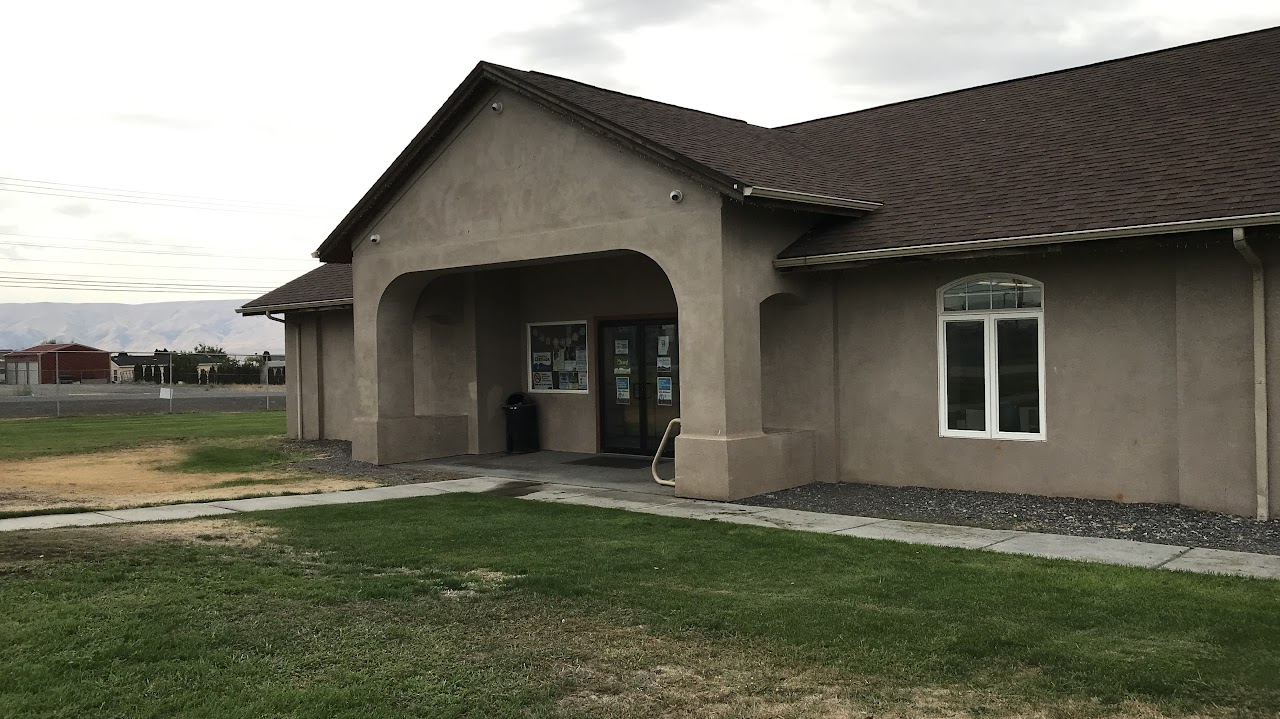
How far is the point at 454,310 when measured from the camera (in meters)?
18.9

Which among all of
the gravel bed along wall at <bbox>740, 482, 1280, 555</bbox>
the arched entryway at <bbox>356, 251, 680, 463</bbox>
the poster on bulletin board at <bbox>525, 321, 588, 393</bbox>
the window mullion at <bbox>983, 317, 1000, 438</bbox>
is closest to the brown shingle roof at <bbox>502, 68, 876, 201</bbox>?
the window mullion at <bbox>983, 317, 1000, 438</bbox>

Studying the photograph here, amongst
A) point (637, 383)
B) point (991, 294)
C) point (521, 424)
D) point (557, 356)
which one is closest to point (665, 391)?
point (637, 383)

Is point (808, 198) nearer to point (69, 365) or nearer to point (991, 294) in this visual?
point (991, 294)

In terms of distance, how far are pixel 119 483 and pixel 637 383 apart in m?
7.93

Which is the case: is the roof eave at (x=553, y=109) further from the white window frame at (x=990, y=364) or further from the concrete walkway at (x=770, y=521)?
the concrete walkway at (x=770, y=521)

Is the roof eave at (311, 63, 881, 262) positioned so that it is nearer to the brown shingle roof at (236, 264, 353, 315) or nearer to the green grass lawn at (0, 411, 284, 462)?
the brown shingle roof at (236, 264, 353, 315)

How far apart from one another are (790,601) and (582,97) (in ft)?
30.5

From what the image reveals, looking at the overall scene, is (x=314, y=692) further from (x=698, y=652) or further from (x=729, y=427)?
(x=729, y=427)

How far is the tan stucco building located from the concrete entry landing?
69cm

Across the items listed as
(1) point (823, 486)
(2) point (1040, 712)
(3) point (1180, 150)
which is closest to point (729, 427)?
(1) point (823, 486)

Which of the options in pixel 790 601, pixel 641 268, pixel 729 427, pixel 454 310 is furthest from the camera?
pixel 454 310

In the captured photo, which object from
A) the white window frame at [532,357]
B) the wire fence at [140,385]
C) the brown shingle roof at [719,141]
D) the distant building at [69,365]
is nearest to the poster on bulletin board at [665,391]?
the white window frame at [532,357]

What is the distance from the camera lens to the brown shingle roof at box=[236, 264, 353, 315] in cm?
2112

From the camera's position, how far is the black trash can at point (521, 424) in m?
18.8
